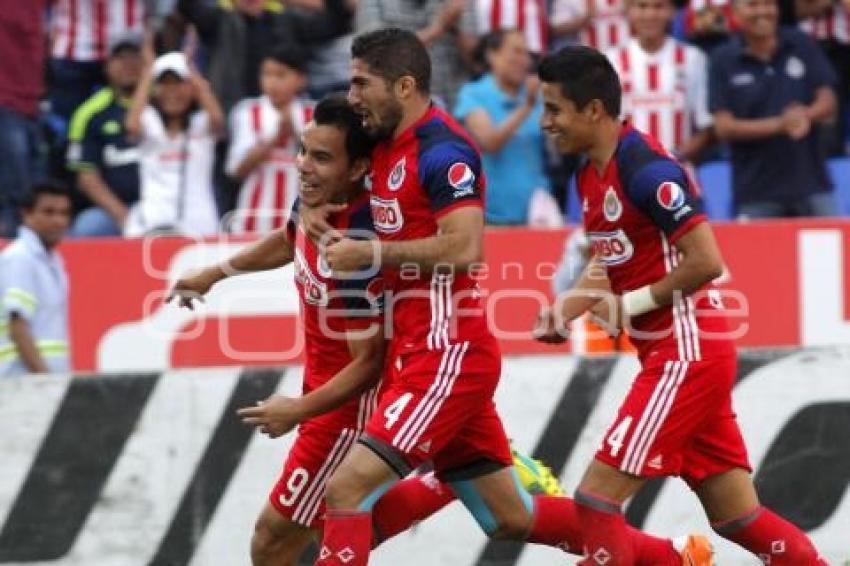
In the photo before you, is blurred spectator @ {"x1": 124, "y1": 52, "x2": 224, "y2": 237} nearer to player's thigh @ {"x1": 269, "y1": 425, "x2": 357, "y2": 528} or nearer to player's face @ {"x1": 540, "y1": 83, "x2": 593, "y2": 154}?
player's thigh @ {"x1": 269, "y1": 425, "x2": 357, "y2": 528}

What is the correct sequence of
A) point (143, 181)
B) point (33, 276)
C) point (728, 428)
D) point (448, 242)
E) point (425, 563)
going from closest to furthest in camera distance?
point (448, 242) → point (728, 428) → point (425, 563) → point (33, 276) → point (143, 181)

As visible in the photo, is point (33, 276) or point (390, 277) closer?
point (390, 277)

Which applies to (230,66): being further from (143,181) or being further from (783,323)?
(783,323)

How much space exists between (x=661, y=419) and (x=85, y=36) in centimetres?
681

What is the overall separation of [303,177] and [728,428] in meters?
1.80

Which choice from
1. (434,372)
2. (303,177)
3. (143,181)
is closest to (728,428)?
(434,372)

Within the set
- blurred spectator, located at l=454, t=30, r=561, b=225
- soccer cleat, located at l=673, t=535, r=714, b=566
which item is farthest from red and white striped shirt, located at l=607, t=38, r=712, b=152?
soccer cleat, located at l=673, t=535, r=714, b=566

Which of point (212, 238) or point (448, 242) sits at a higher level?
point (448, 242)

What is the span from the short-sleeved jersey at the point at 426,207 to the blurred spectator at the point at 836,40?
6493 millimetres

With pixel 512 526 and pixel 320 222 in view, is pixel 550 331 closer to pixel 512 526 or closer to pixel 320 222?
pixel 512 526

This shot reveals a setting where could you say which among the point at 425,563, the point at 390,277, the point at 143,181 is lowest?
the point at 425,563

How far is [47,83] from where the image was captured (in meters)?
13.9

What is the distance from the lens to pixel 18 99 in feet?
42.5

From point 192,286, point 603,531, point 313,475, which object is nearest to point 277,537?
point 313,475
